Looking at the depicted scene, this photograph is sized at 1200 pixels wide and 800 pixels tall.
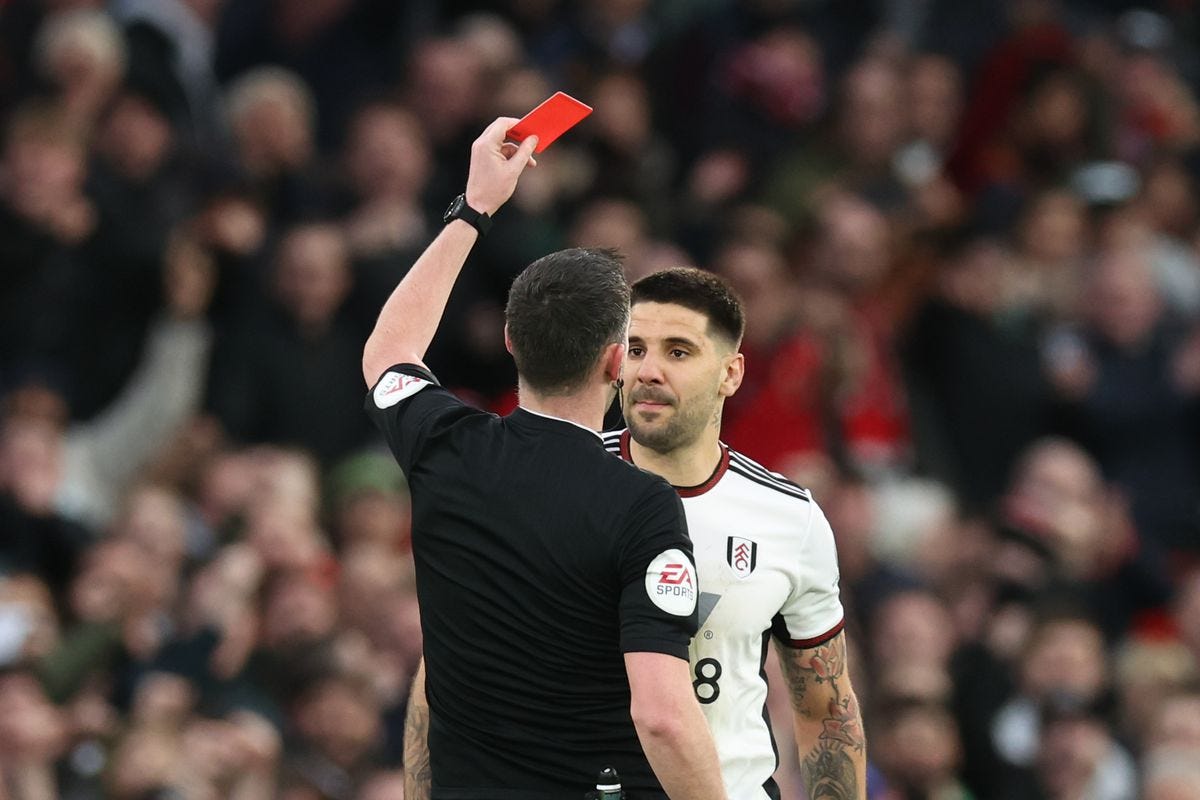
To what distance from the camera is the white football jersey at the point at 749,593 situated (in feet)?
16.3

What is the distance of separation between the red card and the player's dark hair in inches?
17.3

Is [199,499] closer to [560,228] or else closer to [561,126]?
[560,228]

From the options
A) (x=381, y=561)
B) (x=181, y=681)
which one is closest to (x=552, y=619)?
(x=181, y=681)

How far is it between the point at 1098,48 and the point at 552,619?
30.7ft

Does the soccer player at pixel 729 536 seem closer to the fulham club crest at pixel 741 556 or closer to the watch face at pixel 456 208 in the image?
the fulham club crest at pixel 741 556

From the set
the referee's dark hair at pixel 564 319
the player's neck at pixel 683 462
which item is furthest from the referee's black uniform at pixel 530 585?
the player's neck at pixel 683 462

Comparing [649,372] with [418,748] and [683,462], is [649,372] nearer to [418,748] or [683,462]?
[683,462]

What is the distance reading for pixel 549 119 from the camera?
488 centimetres

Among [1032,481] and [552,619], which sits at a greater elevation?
[1032,481]

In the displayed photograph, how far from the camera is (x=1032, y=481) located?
34.8 feet

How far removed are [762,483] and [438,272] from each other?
3.12 ft

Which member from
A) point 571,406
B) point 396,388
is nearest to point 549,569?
point 571,406

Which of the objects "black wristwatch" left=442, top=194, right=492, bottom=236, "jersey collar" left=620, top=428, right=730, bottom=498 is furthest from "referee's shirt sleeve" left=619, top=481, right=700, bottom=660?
"black wristwatch" left=442, top=194, right=492, bottom=236

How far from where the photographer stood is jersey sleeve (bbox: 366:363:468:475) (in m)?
4.66
